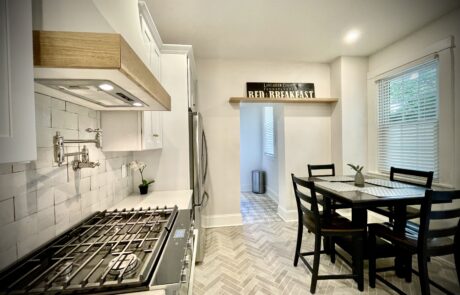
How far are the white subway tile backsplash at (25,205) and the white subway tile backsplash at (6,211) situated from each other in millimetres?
21

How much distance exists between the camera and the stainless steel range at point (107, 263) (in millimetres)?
729

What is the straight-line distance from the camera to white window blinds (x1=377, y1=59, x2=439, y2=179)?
96.1 inches

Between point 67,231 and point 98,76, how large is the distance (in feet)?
3.25

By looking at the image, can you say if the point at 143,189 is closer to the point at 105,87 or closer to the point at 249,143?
the point at 105,87

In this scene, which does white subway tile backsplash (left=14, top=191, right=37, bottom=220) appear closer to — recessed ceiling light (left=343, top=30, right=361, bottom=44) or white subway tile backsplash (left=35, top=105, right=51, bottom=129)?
white subway tile backsplash (left=35, top=105, right=51, bottom=129)

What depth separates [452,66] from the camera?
2195mm

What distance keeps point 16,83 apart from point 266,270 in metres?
2.39

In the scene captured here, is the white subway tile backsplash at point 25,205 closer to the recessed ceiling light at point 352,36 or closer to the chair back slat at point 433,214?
the chair back slat at point 433,214

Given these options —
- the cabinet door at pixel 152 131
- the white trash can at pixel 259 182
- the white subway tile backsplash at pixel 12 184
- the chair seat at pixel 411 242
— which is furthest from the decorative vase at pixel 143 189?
the white trash can at pixel 259 182

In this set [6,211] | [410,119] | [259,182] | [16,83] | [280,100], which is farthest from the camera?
[259,182]

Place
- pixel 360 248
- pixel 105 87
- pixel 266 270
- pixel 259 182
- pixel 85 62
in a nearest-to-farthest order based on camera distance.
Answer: pixel 85 62, pixel 105 87, pixel 360 248, pixel 266 270, pixel 259 182

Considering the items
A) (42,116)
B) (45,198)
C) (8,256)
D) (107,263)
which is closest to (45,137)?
(42,116)

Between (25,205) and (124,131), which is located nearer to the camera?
(25,205)

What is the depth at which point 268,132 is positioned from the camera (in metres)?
5.05
